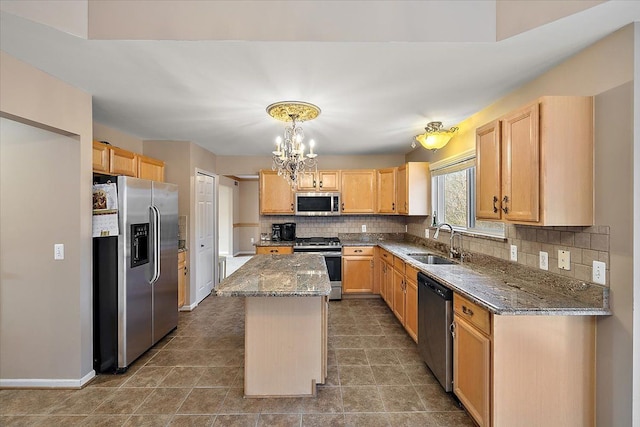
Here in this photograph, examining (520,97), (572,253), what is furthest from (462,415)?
(520,97)

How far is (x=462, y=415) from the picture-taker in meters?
1.99

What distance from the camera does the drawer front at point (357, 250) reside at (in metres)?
4.52

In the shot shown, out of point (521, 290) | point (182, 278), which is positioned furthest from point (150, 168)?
point (521, 290)

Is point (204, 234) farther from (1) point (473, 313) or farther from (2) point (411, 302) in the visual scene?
(1) point (473, 313)

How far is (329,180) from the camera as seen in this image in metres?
4.83

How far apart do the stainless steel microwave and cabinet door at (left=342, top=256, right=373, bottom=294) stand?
33.1 inches

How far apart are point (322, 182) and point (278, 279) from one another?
2.78 meters

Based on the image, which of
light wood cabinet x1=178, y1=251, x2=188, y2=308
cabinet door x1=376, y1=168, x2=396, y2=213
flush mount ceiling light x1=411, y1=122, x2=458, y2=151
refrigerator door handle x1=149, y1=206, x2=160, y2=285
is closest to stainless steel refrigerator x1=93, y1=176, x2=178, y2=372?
refrigerator door handle x1=149, y1=206, x2=160, y2=285

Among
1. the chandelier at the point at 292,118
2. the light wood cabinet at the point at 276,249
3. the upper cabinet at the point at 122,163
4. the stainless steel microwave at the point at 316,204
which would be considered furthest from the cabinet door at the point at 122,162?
the stainless steel microwave at the point at 316,204

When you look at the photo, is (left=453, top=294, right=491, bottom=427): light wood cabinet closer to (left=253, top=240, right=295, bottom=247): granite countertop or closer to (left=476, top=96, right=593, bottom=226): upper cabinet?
(left=476, top=96, right=593, bottom=226): upper cabinet

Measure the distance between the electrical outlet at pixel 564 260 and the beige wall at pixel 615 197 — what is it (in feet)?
0.34

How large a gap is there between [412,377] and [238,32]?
9.27 feet

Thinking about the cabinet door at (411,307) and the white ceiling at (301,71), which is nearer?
the white ceiling at (301,71)

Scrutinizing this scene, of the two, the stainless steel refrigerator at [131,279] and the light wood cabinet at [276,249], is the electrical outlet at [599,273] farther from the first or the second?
the light wood cabinet at [276,249]
